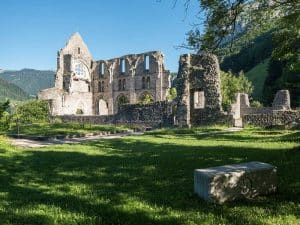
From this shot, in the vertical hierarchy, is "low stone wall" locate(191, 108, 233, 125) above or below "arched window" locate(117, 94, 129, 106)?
below

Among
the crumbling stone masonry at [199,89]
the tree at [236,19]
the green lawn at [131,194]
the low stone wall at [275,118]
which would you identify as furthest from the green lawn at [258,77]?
the green lawn at [131,194]

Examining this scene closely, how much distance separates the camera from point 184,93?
27.5 meters

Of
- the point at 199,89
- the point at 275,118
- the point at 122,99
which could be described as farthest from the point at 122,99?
the point at 275,118

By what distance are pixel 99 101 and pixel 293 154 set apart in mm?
58496

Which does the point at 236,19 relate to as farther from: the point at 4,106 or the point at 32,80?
the point at 32,80

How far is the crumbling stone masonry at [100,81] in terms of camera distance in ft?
194

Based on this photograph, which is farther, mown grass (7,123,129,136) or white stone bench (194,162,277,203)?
mown grass (7,123,129,136)

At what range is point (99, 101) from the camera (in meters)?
66.5

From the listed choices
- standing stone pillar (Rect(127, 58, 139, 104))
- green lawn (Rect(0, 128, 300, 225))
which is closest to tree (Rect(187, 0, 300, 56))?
green lawn (Rect(0, 128, 300, 225))

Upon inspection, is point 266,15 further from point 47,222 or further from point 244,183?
point 47,222

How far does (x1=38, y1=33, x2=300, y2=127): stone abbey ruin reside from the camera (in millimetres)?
27062

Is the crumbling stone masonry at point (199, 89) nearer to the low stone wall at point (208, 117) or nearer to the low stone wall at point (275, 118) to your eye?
the low stone wall at point (208, 117)

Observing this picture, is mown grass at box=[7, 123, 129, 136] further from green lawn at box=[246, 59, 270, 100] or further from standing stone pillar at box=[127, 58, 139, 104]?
green lawn at box=[246, 59, 270, 100]

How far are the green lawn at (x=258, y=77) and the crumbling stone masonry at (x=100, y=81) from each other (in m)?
24.0
